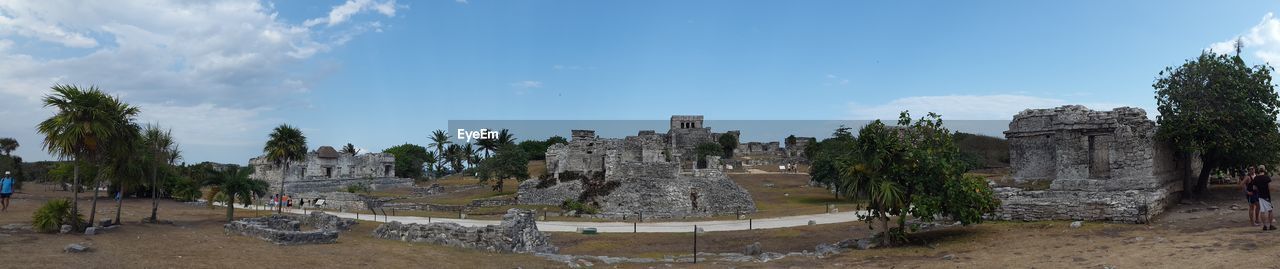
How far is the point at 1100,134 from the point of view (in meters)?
26.8

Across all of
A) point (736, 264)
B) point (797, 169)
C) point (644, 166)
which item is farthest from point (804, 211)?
point (797, 169)

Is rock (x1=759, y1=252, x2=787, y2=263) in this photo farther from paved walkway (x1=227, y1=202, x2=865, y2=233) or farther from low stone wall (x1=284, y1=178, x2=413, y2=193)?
low stone wall (x1=284, y1=178, x2=413, y2=193)

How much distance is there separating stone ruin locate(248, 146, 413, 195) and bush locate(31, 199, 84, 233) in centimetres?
4835

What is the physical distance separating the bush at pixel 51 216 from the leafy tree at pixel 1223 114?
36437 mm

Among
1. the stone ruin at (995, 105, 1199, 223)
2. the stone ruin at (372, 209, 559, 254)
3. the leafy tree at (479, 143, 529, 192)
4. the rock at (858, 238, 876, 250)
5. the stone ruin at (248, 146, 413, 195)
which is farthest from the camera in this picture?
the stone ruin at (248, 146, 413, 195)

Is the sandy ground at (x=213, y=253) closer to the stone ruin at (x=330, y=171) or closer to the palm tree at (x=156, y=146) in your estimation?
the palm tree at (x=156, y=146)

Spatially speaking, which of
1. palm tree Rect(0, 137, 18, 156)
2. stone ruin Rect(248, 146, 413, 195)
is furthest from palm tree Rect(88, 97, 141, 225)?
palm tree Rect(0, 137, 18, 156)

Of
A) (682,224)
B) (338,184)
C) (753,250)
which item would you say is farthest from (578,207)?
(338,184)

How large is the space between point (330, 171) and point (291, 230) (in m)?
54.6

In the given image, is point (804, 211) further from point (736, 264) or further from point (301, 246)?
point (301, 246)

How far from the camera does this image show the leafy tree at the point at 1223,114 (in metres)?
26.3

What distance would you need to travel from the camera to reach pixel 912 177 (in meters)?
21.0

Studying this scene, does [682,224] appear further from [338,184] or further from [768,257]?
[338,184]

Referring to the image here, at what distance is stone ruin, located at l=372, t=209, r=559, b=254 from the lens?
22109mm
